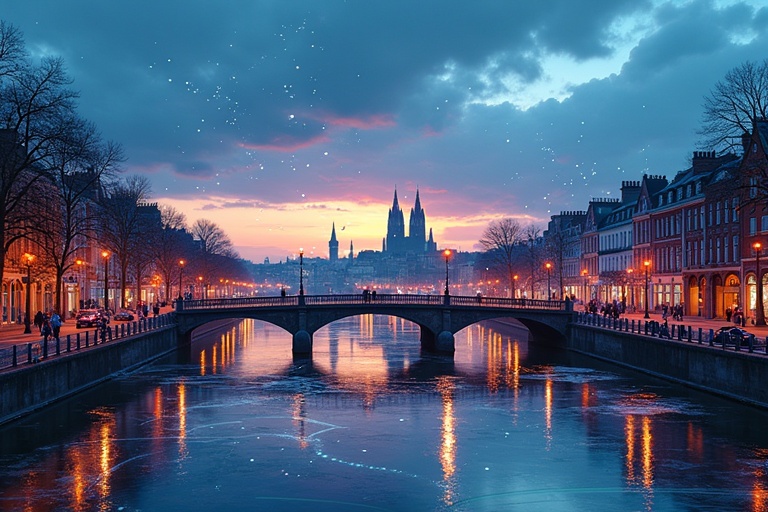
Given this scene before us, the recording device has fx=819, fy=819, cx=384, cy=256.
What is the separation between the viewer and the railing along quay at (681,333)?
4134 centimetres

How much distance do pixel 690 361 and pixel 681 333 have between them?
8.77 ft

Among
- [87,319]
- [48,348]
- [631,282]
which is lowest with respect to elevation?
[48,348]

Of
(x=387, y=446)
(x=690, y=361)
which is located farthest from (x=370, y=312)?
(x=387, y=446)

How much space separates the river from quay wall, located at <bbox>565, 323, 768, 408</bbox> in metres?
1.03

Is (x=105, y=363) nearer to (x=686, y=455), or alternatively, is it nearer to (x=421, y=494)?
(x=421, y=494)

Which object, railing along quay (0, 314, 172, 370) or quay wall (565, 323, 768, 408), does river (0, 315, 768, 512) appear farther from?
railing along quay (0, 314, 172, 370)

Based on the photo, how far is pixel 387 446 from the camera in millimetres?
32875

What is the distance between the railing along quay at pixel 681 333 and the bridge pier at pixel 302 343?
2417cm

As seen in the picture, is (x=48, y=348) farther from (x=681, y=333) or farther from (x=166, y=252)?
(x=166, y=252)

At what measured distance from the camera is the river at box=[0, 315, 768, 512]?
25234 millimetres

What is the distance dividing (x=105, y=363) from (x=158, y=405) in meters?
9.64

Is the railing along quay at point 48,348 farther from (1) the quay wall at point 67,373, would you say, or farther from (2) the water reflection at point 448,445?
(2) the water reflection at point 448,445

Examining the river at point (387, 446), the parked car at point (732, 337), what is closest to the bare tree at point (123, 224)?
the river at point (387, 446)

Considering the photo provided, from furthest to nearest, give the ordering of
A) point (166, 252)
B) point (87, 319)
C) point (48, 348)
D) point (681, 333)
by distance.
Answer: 1. point (166, 252)
2. point (87, 319)
3. point (681, 333)
4. point (48, 348)
